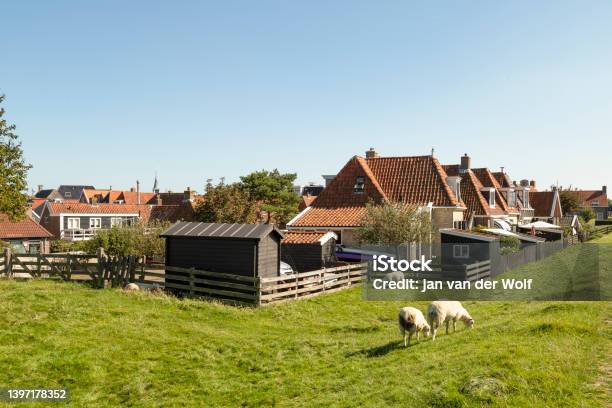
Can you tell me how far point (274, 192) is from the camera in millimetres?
48688

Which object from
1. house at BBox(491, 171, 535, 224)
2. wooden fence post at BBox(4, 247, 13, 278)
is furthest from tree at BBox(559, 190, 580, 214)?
wooden fence post at BBox(4, 247, 13, 278)

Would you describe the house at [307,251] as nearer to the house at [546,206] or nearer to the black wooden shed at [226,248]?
the black wooden shed at [226,248]

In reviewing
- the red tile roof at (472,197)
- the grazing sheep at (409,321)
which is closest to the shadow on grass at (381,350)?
the grazing sheep at (409,321)

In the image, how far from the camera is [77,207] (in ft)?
199

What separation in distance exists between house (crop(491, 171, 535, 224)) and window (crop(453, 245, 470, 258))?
1050 inches

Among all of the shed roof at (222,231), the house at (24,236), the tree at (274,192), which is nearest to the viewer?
the shed roof at (222,231)

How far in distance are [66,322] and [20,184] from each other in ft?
39.0

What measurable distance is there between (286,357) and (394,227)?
16.5m

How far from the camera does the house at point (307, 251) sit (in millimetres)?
27984

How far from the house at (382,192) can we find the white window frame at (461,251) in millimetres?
2513

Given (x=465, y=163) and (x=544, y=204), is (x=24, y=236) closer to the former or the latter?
(x=465, y=163)

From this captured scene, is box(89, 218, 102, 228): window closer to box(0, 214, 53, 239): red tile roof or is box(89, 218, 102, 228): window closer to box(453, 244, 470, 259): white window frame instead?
box(0, 214, 53, 239): red tile roof

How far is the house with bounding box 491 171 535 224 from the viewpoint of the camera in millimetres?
56269

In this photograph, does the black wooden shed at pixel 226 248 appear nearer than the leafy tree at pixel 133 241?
Yes
